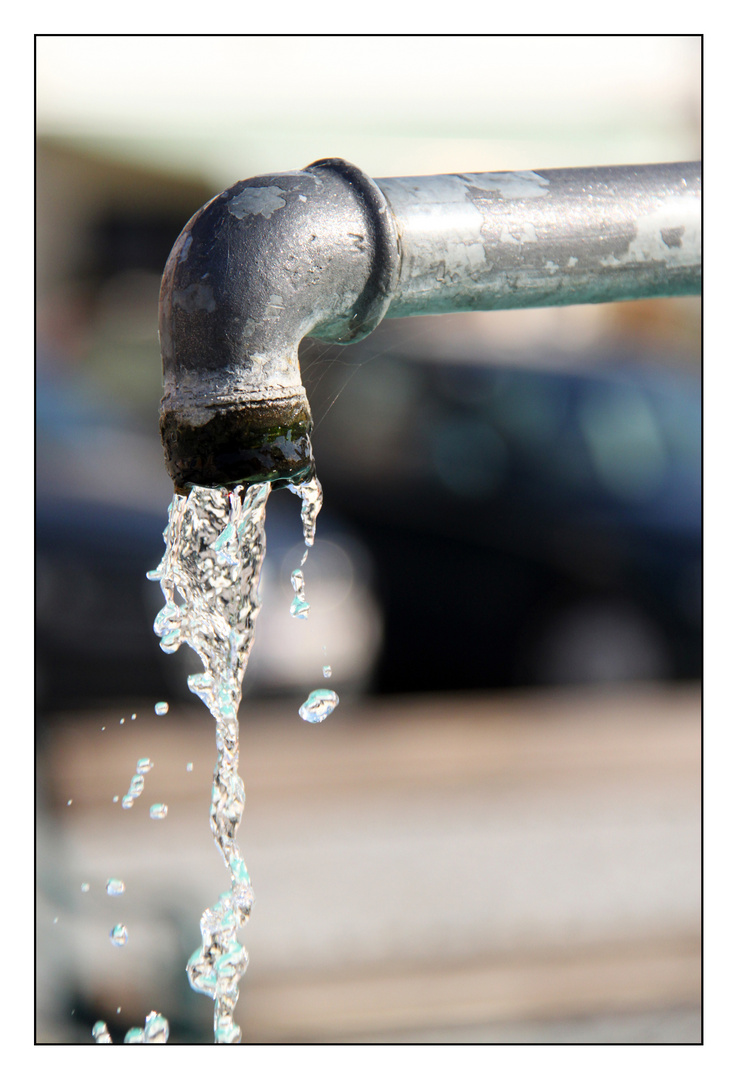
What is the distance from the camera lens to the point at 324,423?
20.4 feet

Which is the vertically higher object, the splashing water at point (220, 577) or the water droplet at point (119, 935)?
the splashing water at point (220, 577)

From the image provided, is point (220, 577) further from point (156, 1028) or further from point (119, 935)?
point (119, 935)

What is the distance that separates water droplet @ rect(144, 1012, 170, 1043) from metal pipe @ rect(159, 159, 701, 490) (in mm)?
2527

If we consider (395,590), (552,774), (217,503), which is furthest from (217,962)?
(395,590)

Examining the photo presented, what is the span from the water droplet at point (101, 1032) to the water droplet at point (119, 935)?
0.78 feet

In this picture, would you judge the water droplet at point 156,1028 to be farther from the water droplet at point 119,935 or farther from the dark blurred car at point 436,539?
the dark blurred car at point 436,539

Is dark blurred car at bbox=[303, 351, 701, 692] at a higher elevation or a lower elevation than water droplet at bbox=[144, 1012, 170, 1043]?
higher

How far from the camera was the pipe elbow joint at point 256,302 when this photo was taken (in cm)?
96

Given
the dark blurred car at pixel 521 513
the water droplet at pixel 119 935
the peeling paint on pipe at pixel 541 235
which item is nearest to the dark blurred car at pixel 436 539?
the dark blurred car at pixel 521 513

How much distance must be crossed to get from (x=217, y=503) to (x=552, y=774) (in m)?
3.56

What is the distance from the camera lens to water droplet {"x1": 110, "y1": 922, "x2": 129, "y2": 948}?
125 inches

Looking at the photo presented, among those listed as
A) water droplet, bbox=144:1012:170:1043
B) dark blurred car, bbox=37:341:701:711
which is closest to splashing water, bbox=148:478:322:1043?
water droplet, bbox=144:1012:170:1043

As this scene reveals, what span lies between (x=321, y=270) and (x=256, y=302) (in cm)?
8

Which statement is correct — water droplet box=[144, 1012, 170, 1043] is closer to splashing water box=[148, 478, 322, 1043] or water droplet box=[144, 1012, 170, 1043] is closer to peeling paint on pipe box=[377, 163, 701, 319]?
splashing water box=[148, 478, 322, 1043]
